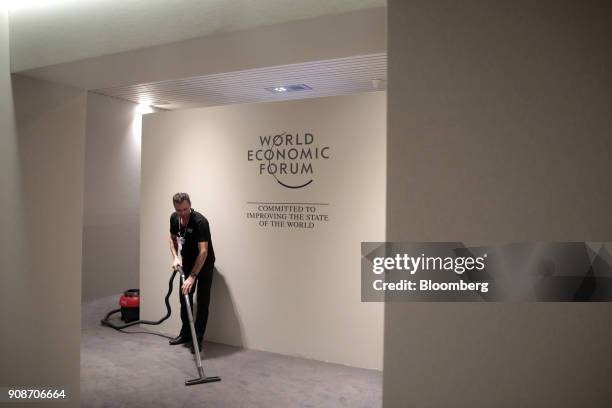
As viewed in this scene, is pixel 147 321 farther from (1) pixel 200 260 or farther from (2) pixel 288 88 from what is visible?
(2) pixel 288 88

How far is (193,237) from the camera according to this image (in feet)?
15.0

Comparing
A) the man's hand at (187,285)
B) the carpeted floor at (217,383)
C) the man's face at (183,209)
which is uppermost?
the man's face at (183,209)

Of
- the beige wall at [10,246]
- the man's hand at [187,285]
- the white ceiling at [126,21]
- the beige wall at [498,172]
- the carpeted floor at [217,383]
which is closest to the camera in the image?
the beige wall at [498,172]

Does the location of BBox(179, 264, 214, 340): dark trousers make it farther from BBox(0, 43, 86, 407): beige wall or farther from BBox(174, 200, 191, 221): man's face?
BBox(0, 43, 86, 407): beige wall

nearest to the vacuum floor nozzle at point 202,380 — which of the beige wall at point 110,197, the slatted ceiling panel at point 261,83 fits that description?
the slatted ceiling panel at point 261,83

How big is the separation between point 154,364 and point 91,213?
340 cm

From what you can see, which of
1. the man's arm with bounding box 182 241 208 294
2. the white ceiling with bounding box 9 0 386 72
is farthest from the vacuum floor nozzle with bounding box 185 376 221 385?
the white ceiling with bounding box 9 0 386 72

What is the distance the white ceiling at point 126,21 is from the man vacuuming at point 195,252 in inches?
87.2

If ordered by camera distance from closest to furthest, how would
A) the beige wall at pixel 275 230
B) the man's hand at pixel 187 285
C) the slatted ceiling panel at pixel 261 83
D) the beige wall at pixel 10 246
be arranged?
the beige wall at pixel 10 246 < the beige wall at pixel 275 230 < the man's hand at pixel 187 285 < the slatted ceiling panel at pixel 261 83

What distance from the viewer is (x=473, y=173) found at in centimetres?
141

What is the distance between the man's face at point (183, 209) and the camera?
445 centimetres

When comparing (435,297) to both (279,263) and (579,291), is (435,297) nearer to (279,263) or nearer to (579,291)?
(579,291)

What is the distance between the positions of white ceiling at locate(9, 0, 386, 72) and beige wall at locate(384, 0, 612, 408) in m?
0.37

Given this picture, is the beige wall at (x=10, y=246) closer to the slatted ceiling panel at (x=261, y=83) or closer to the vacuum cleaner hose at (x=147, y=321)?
the vacuum cleaner hose at (x=147, y=321)
